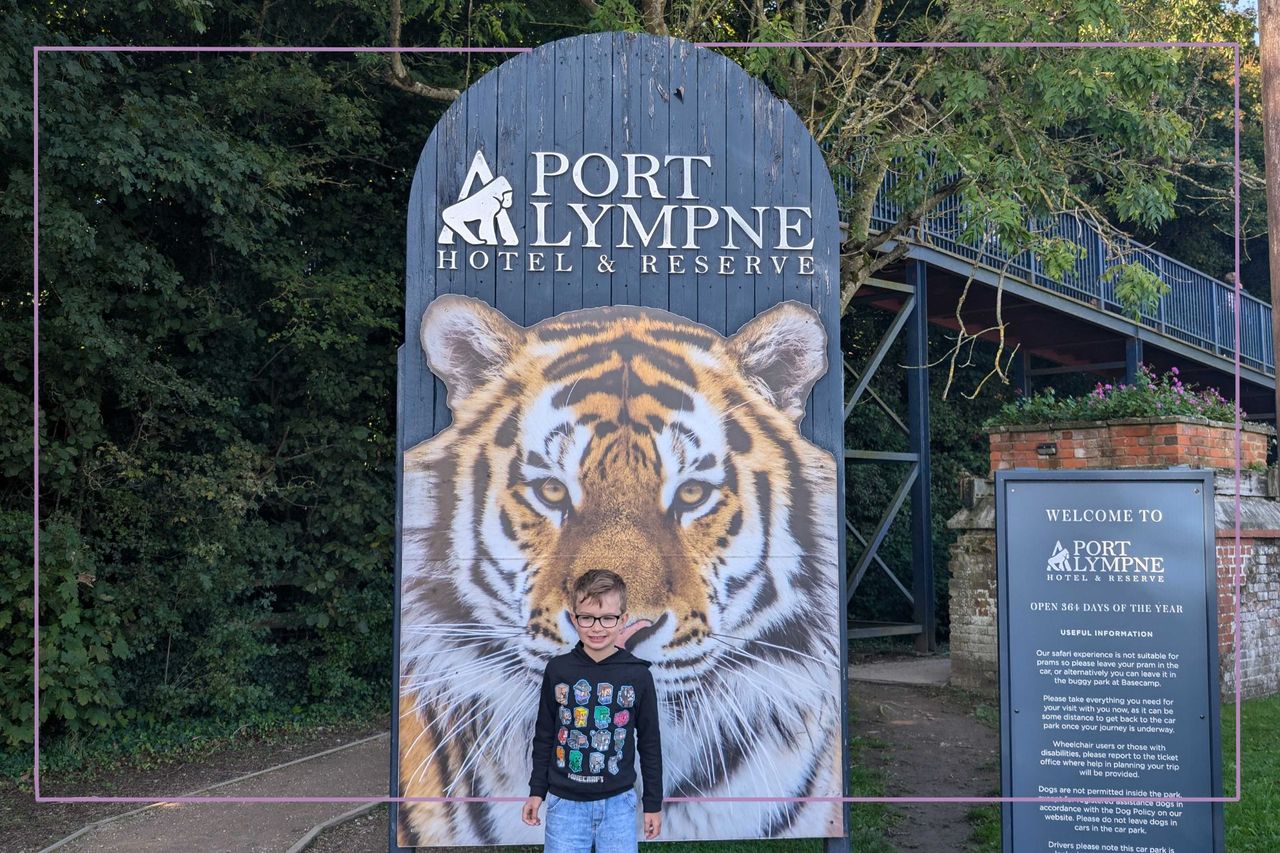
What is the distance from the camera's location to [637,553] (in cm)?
477

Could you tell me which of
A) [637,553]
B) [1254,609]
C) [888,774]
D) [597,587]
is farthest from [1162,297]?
[597,587]

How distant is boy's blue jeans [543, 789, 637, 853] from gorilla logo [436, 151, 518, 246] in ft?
8.15

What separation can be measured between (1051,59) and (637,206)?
4.72 m

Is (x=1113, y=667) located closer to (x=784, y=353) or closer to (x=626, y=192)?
(x=784, y=353)

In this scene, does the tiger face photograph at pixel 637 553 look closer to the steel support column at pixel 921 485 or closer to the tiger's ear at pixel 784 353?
the tiger's ear at pixel 784 353

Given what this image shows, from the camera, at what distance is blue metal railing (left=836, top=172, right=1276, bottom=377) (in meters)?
13.9

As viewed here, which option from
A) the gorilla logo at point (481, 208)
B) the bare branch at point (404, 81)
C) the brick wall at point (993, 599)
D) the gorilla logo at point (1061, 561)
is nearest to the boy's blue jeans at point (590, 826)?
the gorilla logo at point (1061, 561)

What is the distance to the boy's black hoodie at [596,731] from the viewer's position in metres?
3.88

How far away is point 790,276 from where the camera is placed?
495 centimetres

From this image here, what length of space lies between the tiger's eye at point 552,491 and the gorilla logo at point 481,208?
3.70ft

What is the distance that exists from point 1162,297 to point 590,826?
13.9 metres

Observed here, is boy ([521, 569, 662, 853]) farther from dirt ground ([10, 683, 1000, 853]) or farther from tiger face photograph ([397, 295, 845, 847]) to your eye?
dirt ground ([10, 683, 1000, 853])

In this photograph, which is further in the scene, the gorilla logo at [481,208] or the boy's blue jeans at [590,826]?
the gorilla logo at [481,208]

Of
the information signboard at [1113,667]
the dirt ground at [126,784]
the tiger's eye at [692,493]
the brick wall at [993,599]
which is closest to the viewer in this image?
the information signboard at [1113,667]
